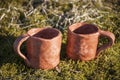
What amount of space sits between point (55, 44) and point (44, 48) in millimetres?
80

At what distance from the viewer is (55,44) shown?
2.42m

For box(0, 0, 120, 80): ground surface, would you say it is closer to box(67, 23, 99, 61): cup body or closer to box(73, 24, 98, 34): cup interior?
box(67, 23, 99, 61): cup body

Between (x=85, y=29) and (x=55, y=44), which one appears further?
(x=85, y=29)

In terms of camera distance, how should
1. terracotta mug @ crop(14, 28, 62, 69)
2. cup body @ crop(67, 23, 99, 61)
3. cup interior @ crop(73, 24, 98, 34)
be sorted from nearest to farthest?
terracotta mug @ crop(14, 28, 62, 69), cup body @ crop(67, 23, 99, 61), cup interior @ crop(73, 24, 98, 34)

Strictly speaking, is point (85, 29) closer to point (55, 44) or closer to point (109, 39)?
point (109, 39)

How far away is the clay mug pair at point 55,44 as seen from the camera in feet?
7.82

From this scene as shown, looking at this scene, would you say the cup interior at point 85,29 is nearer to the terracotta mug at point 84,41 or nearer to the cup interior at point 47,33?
the terracotta mug at point 84,41

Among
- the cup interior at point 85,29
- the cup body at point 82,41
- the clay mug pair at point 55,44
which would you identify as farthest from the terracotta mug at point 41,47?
the cup interior at point 85,29

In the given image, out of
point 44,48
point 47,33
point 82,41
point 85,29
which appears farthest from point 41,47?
point 85,29

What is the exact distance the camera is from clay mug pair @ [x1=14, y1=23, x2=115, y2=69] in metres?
2.38

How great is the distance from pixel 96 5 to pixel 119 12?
0.72 ft

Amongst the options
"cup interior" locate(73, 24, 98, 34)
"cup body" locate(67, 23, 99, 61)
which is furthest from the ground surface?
"cup interior" locate(73, 24, 98, 34)

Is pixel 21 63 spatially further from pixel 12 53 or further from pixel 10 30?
pixel 10 30

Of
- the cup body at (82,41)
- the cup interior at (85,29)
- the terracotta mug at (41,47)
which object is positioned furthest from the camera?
the cup interior at (85,29)
